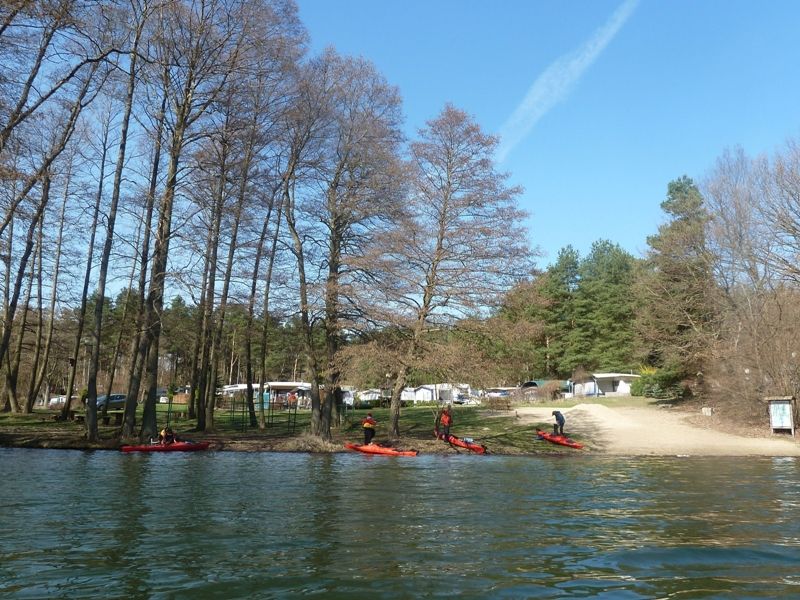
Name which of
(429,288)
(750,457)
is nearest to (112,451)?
(429,288)

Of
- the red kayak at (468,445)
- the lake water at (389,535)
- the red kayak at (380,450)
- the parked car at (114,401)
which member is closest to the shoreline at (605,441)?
the red kayak at (468,445)

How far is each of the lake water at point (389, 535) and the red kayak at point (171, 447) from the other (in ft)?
18.1

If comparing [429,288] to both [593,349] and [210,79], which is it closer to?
[210,79]

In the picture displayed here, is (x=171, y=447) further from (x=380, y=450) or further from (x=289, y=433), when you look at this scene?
(x=289, y=433)

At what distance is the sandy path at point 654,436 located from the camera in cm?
2638

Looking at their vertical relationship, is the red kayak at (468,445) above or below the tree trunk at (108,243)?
below

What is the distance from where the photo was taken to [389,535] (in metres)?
9.16

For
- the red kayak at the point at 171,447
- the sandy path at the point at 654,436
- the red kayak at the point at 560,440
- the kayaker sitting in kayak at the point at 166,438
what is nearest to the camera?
the red kayak at the point at 171,447

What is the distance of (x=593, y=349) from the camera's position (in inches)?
2544

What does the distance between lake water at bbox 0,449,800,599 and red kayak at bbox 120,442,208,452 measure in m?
5.51

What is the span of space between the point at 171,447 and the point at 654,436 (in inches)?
826

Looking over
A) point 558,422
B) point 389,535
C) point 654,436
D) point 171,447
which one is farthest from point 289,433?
point 389,535

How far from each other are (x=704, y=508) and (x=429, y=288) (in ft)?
52.1

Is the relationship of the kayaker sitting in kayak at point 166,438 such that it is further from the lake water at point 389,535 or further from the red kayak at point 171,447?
the lake water at point 389,535
